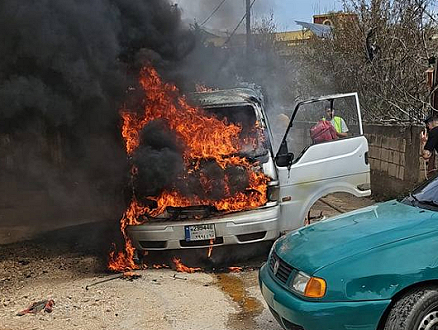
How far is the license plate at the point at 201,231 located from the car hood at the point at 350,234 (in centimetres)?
171

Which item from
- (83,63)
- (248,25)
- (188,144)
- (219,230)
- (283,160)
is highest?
(248,25)

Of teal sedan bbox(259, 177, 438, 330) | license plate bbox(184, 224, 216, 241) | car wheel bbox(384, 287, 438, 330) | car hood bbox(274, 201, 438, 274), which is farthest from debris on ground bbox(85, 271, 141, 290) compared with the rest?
car wheel bbox(384, 287, 438, 330)

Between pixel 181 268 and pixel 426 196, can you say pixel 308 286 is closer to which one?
pixel 426 196

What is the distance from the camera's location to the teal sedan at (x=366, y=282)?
11.3 ft

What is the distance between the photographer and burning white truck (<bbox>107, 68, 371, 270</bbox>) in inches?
242

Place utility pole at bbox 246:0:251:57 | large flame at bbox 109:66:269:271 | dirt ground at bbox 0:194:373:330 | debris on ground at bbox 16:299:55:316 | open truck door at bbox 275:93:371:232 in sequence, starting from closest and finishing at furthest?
dirt ground at bbox 0:194:373:330 → debris on ground at bbox 16:299:55:316 → large flame at bbox 109:66:269:271 → open truck door at bbox 275:93:371:232 → utility pole at bbox 246:0:251:57

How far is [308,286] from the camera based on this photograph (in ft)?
11.8

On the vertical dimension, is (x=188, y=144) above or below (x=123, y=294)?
above

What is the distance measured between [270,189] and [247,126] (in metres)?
1.03

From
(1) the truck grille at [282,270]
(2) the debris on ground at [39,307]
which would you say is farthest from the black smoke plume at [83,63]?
(1) the truck grille at [282,270]

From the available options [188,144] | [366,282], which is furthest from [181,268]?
[366,282]

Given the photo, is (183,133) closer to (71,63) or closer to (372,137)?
(71,63)

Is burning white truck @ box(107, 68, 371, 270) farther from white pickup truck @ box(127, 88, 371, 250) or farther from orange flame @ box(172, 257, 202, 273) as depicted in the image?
orange flame @ box(172, 257, 202, 273)

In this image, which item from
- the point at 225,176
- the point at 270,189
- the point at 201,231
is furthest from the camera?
the point at 270,189
